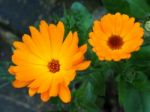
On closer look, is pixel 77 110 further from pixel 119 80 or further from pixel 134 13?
pixel 134 13

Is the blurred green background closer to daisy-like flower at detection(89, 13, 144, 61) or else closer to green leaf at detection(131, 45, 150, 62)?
green leaf at detection(131, 45, 150, 62)

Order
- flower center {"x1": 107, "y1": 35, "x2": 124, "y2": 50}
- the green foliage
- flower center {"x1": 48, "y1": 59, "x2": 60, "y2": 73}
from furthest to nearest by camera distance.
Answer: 1. the green foliage
2. flower center {"x1": 48, "y1": 59, "x2": 60, "y2": 73}
3. flower center {"x1": 107, "y1": 35, "x2": 124, "y2": 50}

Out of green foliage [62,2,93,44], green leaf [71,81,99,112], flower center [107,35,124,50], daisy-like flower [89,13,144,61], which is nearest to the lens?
daisy-like flower [89,13,144,61]

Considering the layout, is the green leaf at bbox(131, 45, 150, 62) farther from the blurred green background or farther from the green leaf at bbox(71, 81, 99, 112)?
the green leaf at bbox(71, 81, 99, 112)

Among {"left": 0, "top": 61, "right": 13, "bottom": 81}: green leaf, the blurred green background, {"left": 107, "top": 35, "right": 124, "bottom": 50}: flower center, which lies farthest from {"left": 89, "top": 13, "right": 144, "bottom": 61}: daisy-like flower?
{"left": 0, "top": 61, "right": 13, "bottom": 81}: green leaf

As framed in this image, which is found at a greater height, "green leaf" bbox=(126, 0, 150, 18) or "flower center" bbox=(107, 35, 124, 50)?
"green leaf" bbox=(126, 0, 150, 18)

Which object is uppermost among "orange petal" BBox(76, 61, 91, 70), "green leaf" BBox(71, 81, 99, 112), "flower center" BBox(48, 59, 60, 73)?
"flower center" BBox(48, 59, 60, 73)

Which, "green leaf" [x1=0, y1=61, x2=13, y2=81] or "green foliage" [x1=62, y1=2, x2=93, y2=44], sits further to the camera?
"green leaf" [x1=0, y1=61, x2=13, y2=81]

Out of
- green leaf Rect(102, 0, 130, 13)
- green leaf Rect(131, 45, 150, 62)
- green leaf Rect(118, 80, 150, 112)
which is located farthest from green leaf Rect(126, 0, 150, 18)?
green leaf Rect(118, 80, 150, 112)
